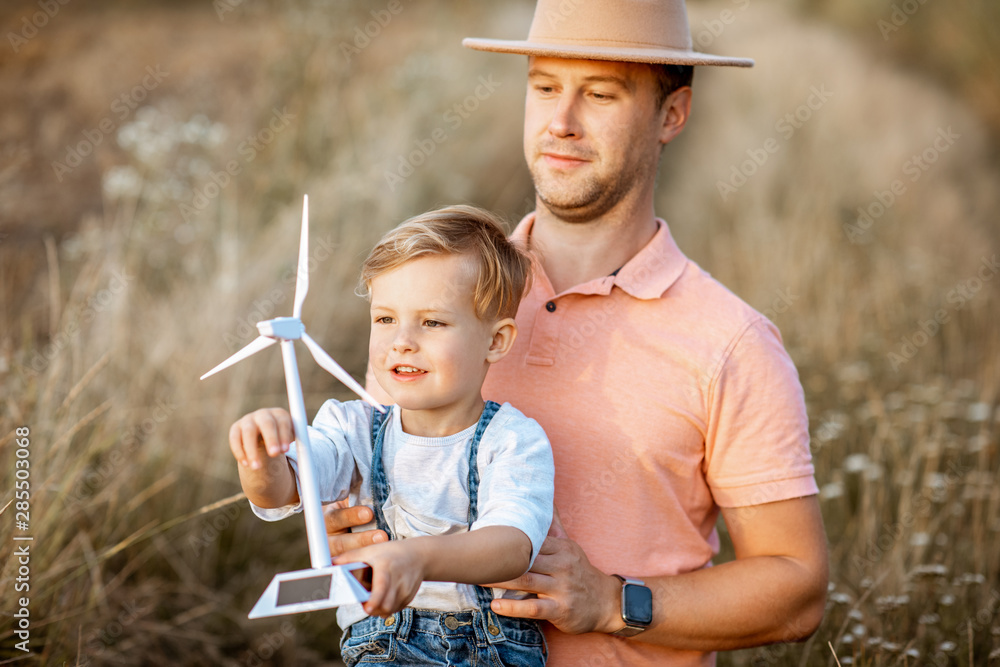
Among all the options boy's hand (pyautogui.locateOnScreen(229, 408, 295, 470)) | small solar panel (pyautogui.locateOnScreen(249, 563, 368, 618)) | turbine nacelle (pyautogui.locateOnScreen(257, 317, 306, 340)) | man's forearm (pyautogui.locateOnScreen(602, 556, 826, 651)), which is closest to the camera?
small solar panel (pyautogui.locateOnScreen(249, 563, 368, 618))

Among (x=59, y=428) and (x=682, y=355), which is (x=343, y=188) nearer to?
(x=59, y=428)

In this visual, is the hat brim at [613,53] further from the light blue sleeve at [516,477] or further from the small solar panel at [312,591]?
the small solar panel at [312,591]

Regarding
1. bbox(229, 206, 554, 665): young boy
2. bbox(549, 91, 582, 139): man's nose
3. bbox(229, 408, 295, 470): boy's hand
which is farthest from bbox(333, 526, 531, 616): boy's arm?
bbox(549, 91, 582, 139): man's nose

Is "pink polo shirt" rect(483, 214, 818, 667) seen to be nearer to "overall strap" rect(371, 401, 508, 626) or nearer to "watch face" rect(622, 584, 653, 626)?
"watch face" rect(622, 584, 653, 626)

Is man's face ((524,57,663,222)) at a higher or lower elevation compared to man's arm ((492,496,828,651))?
higher

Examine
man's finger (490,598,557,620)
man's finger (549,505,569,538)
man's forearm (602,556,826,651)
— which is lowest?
man's forearm (602,556,826,651)

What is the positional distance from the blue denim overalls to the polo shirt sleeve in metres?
0.88

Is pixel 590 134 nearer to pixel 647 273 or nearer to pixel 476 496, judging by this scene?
pixel 647 273

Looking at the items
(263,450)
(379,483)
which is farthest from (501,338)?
(263,450)

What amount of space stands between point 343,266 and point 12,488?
13.2 ft

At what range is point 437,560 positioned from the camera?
2.02m

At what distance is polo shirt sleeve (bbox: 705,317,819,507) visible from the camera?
9.87 ft

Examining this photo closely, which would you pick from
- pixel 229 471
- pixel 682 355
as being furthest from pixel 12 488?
pixel 682 355

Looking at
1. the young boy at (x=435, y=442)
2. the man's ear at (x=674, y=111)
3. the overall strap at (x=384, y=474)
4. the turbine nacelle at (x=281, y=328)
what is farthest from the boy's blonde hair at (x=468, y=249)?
the man's ear at (x=674, y=111)
